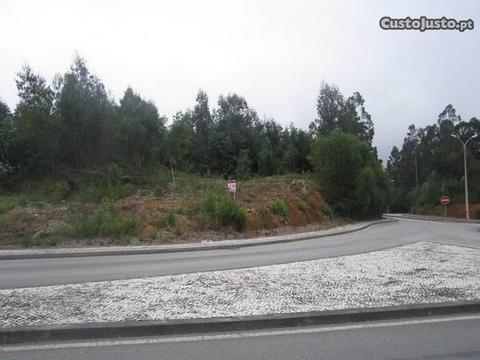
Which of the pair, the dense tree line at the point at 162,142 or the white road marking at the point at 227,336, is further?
the dense tree line at the point at 162,142

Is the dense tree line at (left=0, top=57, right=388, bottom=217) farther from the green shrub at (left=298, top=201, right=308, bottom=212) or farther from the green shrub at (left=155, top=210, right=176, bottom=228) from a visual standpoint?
the green shrub at (left=155, top=210, right=176, bottom=228)

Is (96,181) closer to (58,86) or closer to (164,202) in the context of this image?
(164,202)

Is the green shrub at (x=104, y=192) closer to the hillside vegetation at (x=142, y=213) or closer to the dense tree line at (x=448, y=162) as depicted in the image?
the hillside vegetation at (x=142, y=213)

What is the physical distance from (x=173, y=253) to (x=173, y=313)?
35.4ft

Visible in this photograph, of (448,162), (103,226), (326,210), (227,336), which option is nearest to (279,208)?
(326,210)

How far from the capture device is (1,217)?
74.2 ft

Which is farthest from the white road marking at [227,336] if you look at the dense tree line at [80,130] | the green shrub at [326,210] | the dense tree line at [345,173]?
the dense tree line at [345,173]

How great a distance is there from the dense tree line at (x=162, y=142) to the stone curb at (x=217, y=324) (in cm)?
2762

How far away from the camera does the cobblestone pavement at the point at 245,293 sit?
22.4 ft

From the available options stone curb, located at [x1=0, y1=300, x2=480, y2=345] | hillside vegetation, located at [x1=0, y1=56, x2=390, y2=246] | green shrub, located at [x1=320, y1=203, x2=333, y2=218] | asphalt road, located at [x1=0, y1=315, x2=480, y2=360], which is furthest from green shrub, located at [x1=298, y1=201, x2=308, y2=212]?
asphalt road, located at [x1=0, y1=315, x2=480, y2=360]

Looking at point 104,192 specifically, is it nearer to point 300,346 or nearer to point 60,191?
point 60,191

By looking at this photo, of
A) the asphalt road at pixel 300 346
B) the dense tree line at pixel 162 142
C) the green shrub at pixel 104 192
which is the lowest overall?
the asphalt road at pixel 300 346

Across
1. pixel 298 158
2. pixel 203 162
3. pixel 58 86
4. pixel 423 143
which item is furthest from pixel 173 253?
pixel 423 143

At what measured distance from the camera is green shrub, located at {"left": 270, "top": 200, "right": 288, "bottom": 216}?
31.1 meters
